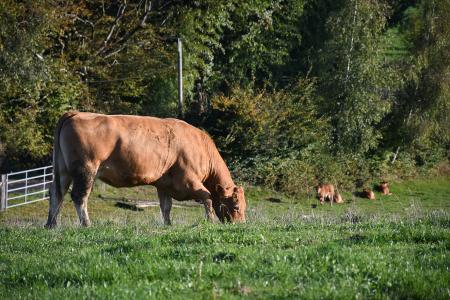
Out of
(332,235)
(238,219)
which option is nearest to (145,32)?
(238,219)

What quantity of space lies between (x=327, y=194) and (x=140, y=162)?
63.1ft

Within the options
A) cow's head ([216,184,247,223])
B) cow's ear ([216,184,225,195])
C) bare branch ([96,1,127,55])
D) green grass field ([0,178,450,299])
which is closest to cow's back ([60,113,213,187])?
cow's ear ([216,184,225,195])

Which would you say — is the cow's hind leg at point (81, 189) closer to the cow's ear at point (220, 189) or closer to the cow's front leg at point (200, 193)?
the cow's front leg at point (200, 193)

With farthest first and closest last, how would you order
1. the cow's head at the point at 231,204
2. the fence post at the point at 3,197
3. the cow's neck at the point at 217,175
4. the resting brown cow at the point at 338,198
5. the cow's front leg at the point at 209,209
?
the resting brown cow at the point at 338,198 < the fence post at the point at 3,197 < the cow's neck at the point at 217,175 < the cow's head at the point at 231,204 < the cow's front leg at the point at 209,209

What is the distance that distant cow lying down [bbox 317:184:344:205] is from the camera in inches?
1455

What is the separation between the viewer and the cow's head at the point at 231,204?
20094mm

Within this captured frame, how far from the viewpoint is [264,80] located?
A: 1735 inches

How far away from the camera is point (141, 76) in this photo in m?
39.7

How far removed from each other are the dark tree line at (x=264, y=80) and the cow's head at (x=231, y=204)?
14519 mm

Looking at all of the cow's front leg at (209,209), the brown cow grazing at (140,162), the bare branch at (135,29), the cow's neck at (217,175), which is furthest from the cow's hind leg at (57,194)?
the bare branch at (135,29)

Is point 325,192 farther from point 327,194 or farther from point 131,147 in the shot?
point 131,147

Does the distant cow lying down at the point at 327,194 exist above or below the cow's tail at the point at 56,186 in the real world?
below

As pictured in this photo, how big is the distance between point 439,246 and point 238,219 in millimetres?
9013

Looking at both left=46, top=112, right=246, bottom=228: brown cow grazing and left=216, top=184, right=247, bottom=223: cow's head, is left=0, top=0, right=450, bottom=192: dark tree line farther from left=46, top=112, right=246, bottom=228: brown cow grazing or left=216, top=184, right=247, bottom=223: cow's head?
left=216, top=184, right=247, bottom=223: cow's head
